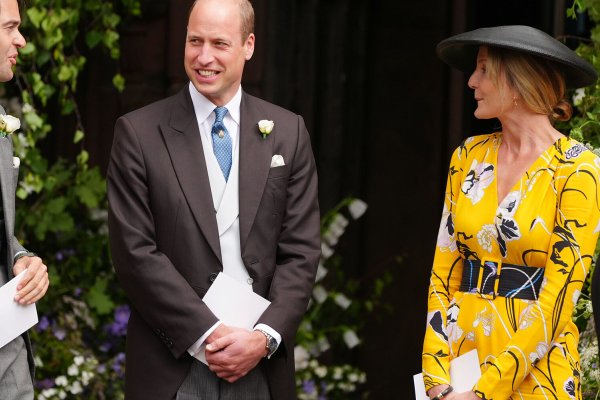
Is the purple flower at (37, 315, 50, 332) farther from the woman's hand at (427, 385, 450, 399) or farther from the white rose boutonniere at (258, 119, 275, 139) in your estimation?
the woman's hand at (427, 385, 450, 399)

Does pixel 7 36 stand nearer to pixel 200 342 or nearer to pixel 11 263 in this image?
pixel 11 263

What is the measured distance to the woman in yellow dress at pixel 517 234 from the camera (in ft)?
12.2

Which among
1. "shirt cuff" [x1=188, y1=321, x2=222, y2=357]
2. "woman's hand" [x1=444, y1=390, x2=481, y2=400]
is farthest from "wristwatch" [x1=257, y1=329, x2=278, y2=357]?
"woman's hand" [x1=444, y1=390, x2=481, y2=400]

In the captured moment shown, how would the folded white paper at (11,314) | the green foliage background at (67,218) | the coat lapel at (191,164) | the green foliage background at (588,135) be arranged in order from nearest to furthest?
the folded white paper at (11,314), the coat lapel at (191,164), the green foliage background at (588,135), the green foliage background at (67,218)

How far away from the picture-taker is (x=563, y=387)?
3.75m

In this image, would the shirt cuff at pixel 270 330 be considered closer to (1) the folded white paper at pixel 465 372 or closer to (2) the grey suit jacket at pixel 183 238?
(2) the grey suit jacket at pixel 183 238

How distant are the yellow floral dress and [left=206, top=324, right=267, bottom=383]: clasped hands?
0.53 metres

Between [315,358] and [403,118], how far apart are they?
4.59ft

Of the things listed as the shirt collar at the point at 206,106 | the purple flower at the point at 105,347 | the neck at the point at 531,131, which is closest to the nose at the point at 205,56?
the shirt collar at the point at 206,106

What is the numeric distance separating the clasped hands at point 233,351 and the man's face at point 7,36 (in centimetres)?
102

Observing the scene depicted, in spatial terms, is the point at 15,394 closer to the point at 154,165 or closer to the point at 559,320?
the point at 154,165

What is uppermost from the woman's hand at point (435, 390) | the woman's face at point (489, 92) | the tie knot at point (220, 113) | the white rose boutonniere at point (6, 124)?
Result: the woman's face at point (489, 92)

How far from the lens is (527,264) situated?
3.80 metres

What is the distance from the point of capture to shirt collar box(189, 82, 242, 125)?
4266mm
